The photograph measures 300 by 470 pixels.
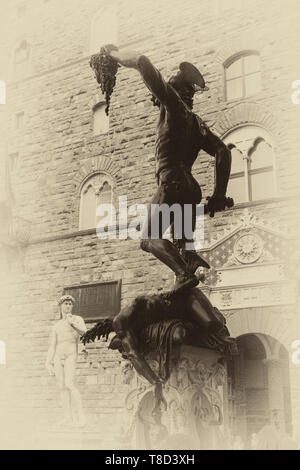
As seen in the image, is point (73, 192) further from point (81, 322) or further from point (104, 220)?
point (81, 322)

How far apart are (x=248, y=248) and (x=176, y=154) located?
295 inches

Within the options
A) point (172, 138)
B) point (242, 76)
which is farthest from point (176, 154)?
point (242, 76)

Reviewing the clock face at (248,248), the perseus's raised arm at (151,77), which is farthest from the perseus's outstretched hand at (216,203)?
the clock face at (248,248)

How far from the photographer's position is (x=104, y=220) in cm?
1271

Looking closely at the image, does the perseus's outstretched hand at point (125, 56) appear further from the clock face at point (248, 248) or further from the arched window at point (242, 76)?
the arched window at point (242, 76)

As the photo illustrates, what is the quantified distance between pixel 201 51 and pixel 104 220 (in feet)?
14.0

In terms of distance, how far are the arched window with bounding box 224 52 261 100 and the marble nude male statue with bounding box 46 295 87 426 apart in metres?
5.46

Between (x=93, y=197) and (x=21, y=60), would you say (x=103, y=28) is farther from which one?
(x=93, y=197)

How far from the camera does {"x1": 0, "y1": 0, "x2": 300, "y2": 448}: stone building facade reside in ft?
34.3

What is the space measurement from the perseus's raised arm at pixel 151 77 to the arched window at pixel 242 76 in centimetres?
893

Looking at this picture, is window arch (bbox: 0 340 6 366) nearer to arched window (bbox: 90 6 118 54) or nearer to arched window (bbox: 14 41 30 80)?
arched window (bbox: 14 41 30 80)

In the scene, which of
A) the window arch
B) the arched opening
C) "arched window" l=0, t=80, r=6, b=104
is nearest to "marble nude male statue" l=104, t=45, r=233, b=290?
the arched opening

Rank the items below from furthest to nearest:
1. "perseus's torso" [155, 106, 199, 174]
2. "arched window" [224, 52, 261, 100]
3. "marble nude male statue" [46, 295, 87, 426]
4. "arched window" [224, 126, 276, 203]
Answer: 1. "arched window" [224, 52, 261, 100]
2. "marble nude male statue" [46, 295, 87, 426]
3. "arched window" [224, 126, 276, 203]
4. "perseus's torso" [155, 106, 199, 174]

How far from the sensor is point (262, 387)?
10.8 metres
